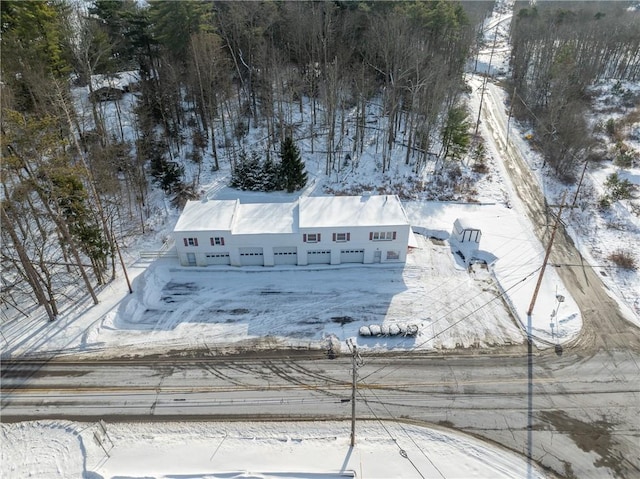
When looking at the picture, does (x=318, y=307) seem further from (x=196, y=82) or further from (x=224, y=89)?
(x=196, y=82)

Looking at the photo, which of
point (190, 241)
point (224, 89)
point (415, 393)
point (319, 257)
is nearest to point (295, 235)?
point (319, 257)

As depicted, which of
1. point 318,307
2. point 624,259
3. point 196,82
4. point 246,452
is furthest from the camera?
point 196,82

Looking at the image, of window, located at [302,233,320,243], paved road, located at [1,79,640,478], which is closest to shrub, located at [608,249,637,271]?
paved road, located at [1,79,640,478]

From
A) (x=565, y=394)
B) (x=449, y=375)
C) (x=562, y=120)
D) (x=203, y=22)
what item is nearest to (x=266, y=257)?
(x=449, y=375)

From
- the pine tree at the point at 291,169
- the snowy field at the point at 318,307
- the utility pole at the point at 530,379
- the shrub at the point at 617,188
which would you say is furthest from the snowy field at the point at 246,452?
the shrub at the point at 617,188

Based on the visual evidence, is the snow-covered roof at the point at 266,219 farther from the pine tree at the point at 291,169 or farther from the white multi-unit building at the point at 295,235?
the pine tree at the point at 291,169

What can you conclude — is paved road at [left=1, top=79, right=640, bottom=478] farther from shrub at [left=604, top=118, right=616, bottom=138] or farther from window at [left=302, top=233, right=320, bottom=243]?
shrub at [left=604, top=118, right=616, bottom=138]
